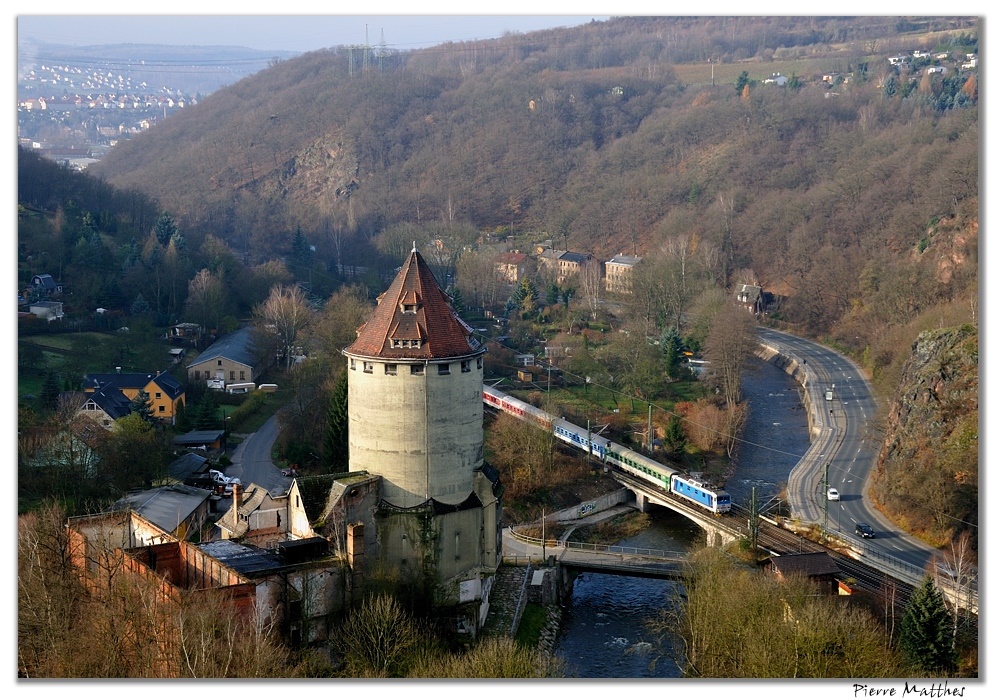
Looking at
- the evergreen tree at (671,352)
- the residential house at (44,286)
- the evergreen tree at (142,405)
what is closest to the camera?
the evergreen tree at (142,405)

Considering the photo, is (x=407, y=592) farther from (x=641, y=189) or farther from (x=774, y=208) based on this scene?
(x=641, y=189)

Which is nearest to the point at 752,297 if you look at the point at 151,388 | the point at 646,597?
the point at 151,388

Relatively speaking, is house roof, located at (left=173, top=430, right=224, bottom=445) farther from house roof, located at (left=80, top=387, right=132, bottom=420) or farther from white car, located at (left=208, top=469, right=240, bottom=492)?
white car, located at (left=208, top=469, right=240, bottom=492)

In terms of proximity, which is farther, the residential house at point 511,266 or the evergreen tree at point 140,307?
the residential house at point 511,266

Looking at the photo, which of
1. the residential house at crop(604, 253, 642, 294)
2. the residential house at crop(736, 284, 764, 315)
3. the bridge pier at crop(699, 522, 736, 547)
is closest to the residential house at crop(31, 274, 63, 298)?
the residential house at crop(604, 253, 642, 294)

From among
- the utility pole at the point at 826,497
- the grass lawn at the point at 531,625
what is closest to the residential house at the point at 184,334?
the utility pole at the point at 826,497

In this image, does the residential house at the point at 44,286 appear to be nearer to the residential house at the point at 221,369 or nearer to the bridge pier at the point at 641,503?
the residential house at the point at 221,369

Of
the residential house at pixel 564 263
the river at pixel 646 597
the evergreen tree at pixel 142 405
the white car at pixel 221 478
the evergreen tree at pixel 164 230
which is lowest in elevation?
the river at pixel 646 597

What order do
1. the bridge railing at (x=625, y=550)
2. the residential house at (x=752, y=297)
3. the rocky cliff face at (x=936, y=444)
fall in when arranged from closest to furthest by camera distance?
1. the rocky cliff face at (x=936, y=444)
2. the bridge railing at (x=625, y=550)
3. the residential house at (x=752, y=297)
